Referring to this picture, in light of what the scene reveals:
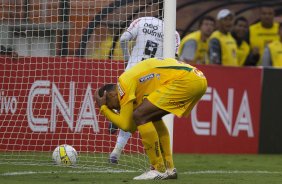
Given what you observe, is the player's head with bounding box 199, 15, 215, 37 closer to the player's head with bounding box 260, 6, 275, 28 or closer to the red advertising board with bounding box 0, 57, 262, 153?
the player's head with bounding box 260, 6, 275, 28

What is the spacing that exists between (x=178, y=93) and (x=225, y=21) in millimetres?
7128

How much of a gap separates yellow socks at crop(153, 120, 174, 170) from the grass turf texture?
23 cm

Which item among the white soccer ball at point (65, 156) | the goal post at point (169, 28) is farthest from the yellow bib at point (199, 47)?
the white soccer ball at point (65, 156)

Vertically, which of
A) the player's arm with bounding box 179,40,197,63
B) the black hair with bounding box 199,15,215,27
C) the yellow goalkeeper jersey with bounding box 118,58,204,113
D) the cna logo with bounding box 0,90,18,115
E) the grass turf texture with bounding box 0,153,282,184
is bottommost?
the grass turf texture with bounding box 0,153,282,184

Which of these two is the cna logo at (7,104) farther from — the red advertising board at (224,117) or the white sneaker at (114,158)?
the red advertising board at (224,117)

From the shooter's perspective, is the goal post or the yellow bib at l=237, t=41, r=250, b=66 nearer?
the goal post

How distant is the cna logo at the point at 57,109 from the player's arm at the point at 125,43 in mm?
1294

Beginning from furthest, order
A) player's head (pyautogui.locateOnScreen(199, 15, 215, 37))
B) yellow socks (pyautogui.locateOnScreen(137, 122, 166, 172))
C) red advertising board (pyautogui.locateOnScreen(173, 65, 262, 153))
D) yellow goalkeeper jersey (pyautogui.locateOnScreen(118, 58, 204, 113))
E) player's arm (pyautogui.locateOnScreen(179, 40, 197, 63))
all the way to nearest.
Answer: player's head (pyautogui.locateOnScreen(199, 15, 215, 37))
player's arm (pyautogui.locateOnScreen(179, 40, 197, 63))
red advertising board (pyautogui.locateOnScreen(173, 65, 262, 153))
yellow goalkeeper jersey (pyautogui.locateOnScreen(118, 58, 204, 113))
yellow socks (pyautogui.locateOnScreen(137, 122, 166, 172))

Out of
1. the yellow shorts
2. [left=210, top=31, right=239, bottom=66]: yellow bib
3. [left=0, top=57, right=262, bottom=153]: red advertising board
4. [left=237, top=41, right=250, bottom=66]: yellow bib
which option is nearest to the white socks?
[left=0, top=57, right=262, bottom=153]: red advertising board

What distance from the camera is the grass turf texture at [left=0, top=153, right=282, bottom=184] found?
974cm

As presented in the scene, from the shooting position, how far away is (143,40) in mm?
12109

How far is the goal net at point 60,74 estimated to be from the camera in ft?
40.2

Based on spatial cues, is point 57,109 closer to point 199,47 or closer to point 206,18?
point 199,47

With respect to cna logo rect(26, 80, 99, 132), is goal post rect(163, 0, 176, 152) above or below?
above
